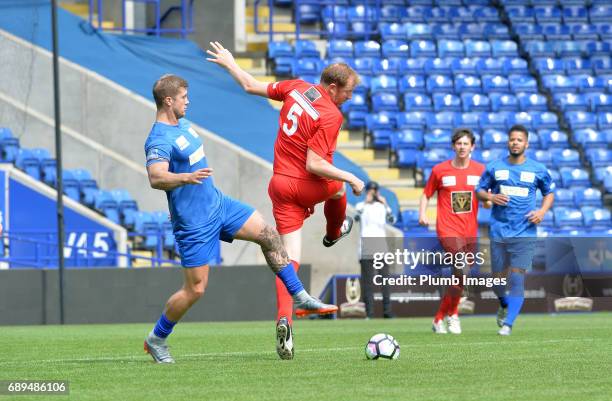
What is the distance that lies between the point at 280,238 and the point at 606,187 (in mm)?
17135

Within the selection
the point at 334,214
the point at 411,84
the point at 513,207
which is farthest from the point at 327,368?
the point at 411,84

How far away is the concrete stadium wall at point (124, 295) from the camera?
61.0 feet

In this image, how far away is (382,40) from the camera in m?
28.0

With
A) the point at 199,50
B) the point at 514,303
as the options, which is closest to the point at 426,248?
the point at 514,303

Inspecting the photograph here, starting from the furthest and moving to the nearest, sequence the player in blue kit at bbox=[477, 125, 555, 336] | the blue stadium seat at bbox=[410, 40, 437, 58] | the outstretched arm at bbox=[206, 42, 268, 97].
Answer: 1. the blue stadium seat at bbox=[410, 40, 437, 58]
2. the player in blue kit at bbox=[477, 125, 555, 336]
3. the outstretched arm at bbox=[206, 42, 268, 97]

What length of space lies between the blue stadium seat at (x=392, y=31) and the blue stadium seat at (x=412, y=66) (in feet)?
2.71

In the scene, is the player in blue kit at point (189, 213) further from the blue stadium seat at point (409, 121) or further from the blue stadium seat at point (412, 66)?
the blue stadium seat at point (412, 66)

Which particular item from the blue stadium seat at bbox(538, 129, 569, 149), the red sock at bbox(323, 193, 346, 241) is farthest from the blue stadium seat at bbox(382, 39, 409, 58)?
the red sock at bbox(323, 193, 346, 241)

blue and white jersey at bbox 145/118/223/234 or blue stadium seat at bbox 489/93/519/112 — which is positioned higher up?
blue stadium seat at bbox 489/93/519/112

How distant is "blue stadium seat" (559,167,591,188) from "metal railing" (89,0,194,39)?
7.86m

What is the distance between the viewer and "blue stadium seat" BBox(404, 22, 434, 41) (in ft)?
92.4

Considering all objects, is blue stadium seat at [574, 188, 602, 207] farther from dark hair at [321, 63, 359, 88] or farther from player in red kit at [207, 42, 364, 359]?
dark hair at [321, 63, 359, 88]

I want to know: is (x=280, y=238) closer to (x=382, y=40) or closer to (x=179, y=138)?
(x=179, y=138)

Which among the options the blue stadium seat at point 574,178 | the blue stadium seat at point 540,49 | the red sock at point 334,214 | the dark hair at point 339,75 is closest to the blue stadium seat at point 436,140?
the blue stadium seat at point 574,178
